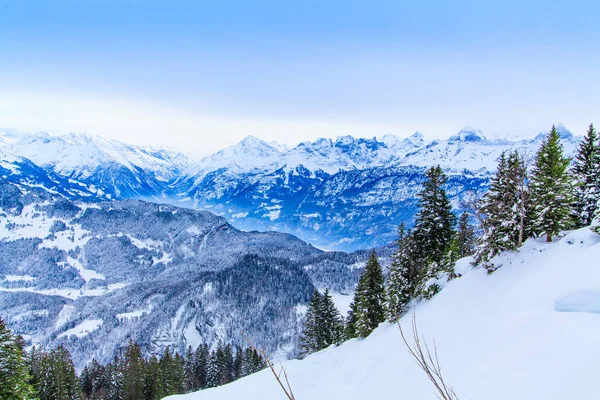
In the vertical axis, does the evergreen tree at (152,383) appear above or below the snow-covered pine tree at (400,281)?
below

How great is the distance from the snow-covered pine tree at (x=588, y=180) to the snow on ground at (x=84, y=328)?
20231 centimetres

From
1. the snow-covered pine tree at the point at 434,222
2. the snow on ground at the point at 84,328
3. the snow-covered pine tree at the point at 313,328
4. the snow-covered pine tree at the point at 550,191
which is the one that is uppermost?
the snow-covered pine tree at the point at 550,191

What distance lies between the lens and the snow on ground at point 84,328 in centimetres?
17221

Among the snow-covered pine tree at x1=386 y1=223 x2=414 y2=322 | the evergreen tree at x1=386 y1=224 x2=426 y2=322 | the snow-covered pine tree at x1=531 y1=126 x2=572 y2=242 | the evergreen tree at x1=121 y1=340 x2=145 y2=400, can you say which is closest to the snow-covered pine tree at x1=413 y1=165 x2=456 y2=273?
the evergreen tree at x1=386 y1=224 x2=426 y2=322

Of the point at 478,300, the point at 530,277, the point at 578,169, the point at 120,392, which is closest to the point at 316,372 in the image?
the point at 478,300

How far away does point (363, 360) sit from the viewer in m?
20.7

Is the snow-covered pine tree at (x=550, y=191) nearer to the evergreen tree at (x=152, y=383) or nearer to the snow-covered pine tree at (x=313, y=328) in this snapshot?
the snow-covered pine tree at (x=313, y=328)

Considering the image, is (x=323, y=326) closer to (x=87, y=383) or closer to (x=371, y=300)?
(x=371, y=300)

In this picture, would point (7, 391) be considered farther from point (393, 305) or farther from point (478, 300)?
point (393, 305)

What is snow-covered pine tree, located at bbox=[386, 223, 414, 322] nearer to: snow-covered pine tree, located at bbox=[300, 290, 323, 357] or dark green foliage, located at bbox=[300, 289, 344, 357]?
dark green foliage, located at bbox=[300, 289, 344, 357]

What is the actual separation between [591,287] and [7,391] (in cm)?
2404

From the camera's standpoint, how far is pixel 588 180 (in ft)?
86.0

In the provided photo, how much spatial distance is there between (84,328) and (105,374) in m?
145

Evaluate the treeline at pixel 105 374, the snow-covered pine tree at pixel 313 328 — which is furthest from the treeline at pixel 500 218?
the treeline at pixel 105 374
